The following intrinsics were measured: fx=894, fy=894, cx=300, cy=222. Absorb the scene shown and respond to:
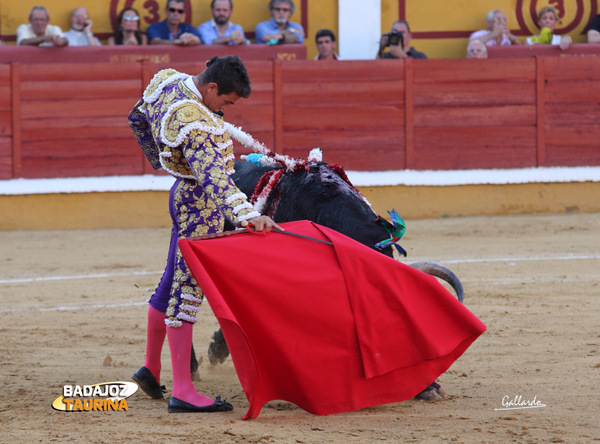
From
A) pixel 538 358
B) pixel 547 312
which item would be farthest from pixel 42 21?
pixel 538 358

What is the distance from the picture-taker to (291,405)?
8.71ft

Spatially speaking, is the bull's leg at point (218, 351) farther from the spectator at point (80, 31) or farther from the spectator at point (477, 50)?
the spectator at point (477, 50)

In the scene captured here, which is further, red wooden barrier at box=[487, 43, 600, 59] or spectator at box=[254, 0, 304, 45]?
red wooden barrier at box=[487, 43, 600, 59]

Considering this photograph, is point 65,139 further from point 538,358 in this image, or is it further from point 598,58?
point 538,358

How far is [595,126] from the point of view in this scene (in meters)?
7.84

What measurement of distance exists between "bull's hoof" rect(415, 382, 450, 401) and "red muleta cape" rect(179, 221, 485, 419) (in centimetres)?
14

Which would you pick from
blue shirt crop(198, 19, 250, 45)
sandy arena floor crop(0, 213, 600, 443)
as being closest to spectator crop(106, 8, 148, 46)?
blue shirt crop(198, 19, 250, 45)

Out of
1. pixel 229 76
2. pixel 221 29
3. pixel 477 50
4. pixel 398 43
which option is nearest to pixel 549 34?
pixel 477 50

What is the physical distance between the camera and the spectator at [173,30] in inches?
290

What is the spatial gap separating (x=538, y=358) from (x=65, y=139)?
5081 millimetres

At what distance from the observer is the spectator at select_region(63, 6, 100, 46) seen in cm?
752
